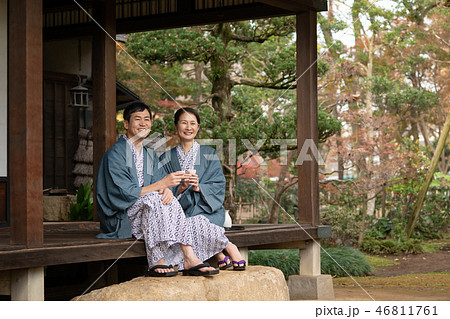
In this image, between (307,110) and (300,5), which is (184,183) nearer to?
(307,110)

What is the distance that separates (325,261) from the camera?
35.1ft

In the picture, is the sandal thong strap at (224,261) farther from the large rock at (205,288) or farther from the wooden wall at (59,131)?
the wooden wall at (59,131)

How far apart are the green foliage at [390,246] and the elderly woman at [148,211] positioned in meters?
8.41

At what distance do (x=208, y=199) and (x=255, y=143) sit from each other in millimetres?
4963

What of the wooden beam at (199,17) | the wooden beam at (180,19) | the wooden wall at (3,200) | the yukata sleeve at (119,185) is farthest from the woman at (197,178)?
the wooden beam at (199,17)

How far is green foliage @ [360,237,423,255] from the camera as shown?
43.0 ft

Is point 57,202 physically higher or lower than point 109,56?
lower

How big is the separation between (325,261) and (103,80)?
5.31 m

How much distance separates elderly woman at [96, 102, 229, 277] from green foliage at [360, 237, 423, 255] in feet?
27.6

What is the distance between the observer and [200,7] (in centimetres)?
811

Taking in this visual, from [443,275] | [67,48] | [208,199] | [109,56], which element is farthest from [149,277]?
[443,275]

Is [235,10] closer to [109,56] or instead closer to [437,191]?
[109,56]

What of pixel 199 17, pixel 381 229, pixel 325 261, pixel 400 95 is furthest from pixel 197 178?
pixel 400 95

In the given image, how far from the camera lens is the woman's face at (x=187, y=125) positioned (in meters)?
5.45
